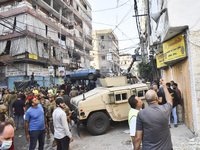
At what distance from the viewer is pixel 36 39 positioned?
19.0m

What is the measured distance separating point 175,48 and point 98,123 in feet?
13.5

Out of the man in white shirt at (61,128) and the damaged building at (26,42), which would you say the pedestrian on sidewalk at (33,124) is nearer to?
the man in white shirt at (61,128)

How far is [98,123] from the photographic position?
6051mm

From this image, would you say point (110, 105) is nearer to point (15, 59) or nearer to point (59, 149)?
point (59, 149)

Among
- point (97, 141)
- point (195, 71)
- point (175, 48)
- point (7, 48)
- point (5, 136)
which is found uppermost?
point (7, 48)

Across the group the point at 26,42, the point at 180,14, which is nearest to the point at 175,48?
the point at 180,14

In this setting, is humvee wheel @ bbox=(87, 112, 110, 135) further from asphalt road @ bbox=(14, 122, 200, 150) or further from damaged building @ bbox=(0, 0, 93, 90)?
damaged building @ bbox=(0, 0, 93, 90)

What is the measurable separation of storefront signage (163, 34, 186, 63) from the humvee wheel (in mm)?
3528

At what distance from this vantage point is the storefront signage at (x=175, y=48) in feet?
17.5

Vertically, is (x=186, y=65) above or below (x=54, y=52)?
below

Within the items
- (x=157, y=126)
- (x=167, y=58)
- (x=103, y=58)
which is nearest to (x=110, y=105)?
(x=167, y=58)

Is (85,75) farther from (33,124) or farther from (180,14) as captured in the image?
(33,124)

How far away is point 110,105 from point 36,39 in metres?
16.2

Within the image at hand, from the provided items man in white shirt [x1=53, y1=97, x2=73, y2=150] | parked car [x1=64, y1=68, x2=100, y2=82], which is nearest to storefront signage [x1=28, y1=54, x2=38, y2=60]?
parked car [x1=64, y1=68, x2=100, y2=82]
